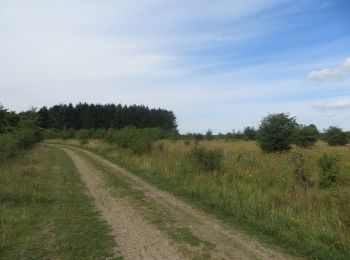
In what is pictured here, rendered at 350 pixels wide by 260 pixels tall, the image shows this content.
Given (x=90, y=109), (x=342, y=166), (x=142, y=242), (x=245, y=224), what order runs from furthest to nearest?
(x=90, y=109)
(x=342, y=166)
(x=245, y=224)
(x=142, y=242)

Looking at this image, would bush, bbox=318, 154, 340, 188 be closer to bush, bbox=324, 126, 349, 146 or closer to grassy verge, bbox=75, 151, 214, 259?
grassy verge, bbox=75, 151, 214, 259

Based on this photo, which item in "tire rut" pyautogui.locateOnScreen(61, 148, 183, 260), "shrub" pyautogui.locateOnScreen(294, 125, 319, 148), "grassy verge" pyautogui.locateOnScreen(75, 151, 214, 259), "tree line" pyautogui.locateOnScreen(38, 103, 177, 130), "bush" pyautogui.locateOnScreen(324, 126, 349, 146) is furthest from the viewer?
"tree line" pyautogui.locateOnScreen(38, 103, 177, 130)

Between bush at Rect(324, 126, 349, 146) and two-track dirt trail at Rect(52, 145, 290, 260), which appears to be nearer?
two-track dirt trail at Rect(52, 145, 290, 260)

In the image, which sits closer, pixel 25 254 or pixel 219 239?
pixel 25 254

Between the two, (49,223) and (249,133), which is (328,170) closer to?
(49,223)

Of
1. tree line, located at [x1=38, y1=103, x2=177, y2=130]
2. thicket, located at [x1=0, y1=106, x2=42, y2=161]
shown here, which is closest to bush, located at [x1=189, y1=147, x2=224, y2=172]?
thicket, located at [x1=0, y1=106, x2=42, y2=161]

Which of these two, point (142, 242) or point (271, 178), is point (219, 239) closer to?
point (142, 242)

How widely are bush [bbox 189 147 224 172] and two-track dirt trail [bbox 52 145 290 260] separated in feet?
A: 13.4

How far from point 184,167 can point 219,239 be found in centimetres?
986

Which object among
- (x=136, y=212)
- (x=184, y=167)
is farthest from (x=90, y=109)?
(x=136, y=212)

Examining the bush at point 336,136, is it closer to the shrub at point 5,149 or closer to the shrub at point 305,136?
the shrub at point 305,136

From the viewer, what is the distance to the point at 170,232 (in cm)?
789

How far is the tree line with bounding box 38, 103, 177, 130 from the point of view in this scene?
346ft

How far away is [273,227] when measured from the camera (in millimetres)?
8070
